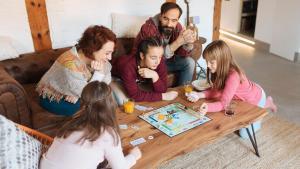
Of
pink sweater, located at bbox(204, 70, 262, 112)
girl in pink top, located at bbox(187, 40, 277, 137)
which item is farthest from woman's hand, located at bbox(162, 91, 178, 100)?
pink sweater, located at bbox(204, 70, 262, 112)

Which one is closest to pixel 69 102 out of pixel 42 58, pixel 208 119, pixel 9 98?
pixel 9 98

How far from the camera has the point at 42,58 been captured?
2807mm

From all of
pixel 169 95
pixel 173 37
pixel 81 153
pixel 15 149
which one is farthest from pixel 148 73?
pixel 15 149

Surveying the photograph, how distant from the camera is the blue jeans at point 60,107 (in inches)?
89.5

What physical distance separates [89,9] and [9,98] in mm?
1405

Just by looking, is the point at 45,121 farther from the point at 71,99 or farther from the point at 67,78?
the point at 67,78

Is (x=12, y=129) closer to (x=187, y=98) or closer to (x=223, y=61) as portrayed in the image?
(x=187, y=98)

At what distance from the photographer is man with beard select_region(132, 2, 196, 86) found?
284cm

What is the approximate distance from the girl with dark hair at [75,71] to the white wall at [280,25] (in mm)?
3070

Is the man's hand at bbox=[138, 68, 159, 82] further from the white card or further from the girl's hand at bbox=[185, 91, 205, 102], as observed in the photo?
the white card

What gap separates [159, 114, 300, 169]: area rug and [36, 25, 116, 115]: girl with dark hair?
2.80 ft

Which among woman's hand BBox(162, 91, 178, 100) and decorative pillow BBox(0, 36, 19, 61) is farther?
decorative pillow BBox(0, 36, 19, 61)

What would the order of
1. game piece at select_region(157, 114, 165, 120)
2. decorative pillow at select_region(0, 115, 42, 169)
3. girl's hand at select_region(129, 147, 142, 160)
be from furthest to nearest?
game piece at select_region(157, 114, 165, 120), girl's hand at select_region(129, 147, 142, 160), decorative pillow at select_region(0, 115, 42, 169)

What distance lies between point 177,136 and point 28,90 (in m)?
1.43
